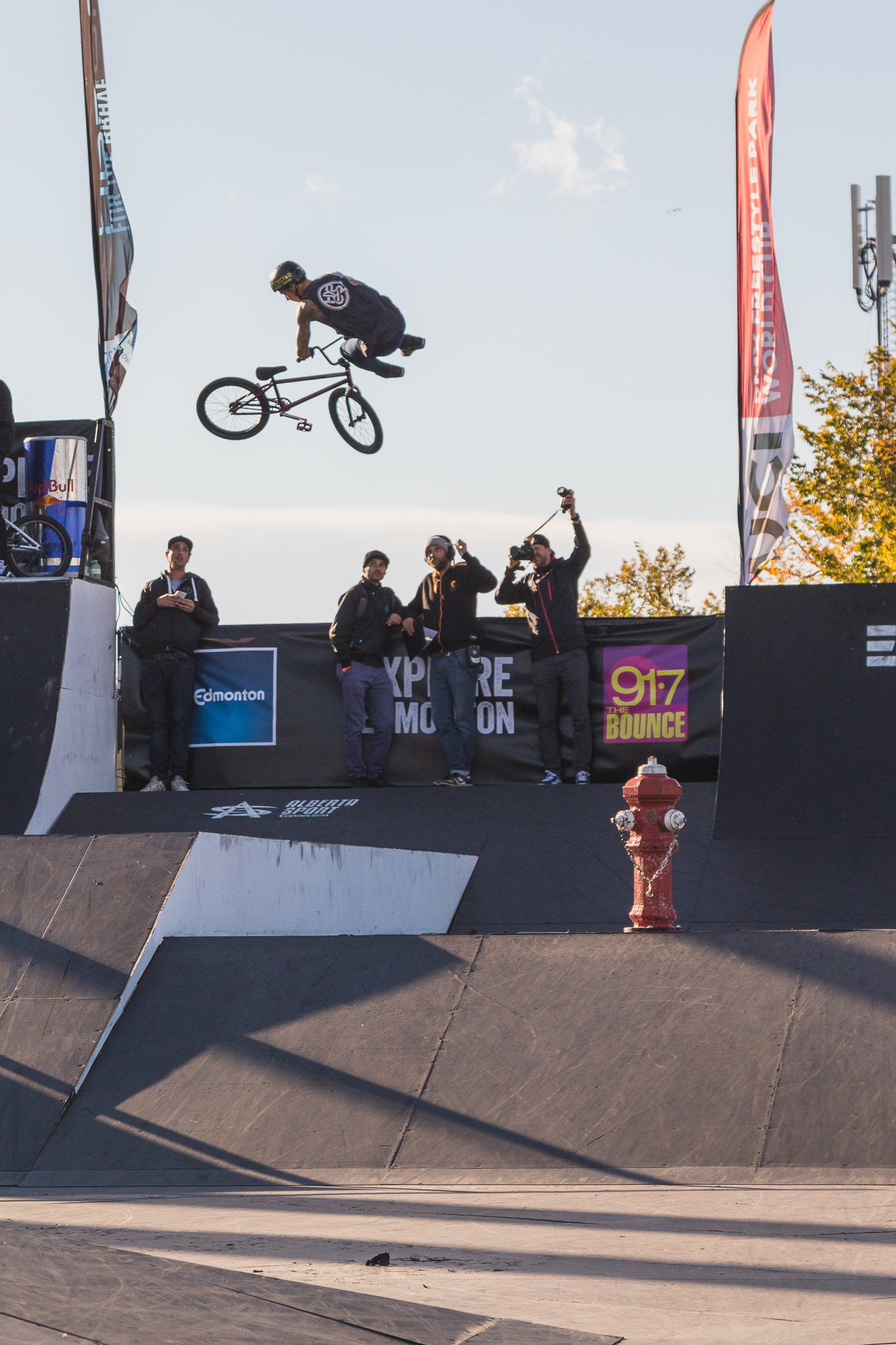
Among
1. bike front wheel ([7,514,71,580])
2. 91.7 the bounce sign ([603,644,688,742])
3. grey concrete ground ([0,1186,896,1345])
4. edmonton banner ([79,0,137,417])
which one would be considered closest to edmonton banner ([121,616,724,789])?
91.7 the bounce sign ([603,644,688,742])

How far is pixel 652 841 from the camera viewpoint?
25.3 feet

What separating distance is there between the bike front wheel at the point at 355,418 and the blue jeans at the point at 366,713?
3.64m

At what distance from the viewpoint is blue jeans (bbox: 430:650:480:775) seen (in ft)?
41.6

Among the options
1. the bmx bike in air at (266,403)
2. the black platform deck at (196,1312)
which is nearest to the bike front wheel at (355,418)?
the bmx bike in air at (266,403)

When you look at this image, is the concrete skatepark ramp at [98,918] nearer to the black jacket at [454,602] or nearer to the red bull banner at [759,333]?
the black jacket at [454,602]

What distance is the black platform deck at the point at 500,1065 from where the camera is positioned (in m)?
6.03

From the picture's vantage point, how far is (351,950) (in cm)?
757

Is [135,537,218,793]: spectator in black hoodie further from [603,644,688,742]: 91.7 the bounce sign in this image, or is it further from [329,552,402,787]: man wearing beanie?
[603,644,688,742]: 91.7 the bounce sign

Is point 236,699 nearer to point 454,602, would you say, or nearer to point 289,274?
point 454,602

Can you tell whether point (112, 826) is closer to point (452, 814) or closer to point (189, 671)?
point (189, 671)

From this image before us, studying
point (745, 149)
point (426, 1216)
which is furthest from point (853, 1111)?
point (745, 149)

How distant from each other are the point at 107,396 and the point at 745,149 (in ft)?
21.4

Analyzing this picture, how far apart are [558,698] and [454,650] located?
1000mm

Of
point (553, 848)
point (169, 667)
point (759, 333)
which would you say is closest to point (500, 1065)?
point (553, 848)
